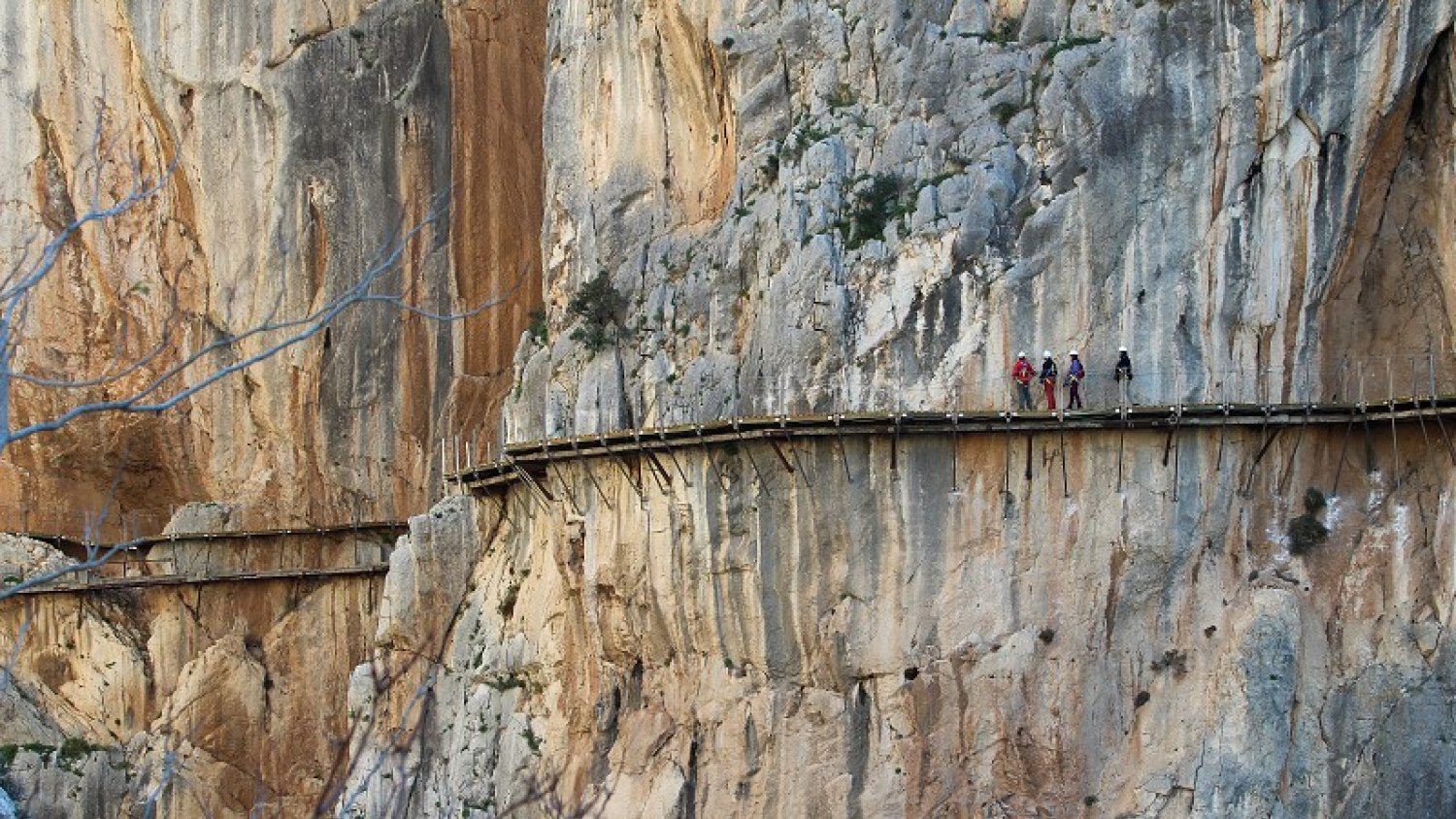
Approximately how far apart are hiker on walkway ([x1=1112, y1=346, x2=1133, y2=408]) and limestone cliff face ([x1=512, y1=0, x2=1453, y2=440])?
0.29 meters

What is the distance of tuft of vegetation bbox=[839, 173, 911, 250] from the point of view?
128 ft

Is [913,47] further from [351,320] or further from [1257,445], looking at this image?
[351,320]

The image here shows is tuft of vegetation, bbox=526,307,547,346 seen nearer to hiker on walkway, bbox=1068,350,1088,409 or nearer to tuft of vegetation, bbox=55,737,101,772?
hiker on walkway, bbox=1068,350,1088,409

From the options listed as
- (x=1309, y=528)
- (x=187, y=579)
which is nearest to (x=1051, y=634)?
(x=1309, y=528)

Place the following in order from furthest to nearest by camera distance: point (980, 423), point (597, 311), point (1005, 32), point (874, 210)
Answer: point (597, 311) < point (1005, 32) < point (874, 210) < point (980, 423)

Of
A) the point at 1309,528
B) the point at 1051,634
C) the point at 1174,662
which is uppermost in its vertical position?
the point at 1309,528

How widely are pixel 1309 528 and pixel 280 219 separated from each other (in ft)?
84.9

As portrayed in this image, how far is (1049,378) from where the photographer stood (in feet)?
122

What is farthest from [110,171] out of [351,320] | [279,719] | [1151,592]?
[1151,592]

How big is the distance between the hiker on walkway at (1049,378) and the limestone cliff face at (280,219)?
680 inches

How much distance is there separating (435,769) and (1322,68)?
19.1 m

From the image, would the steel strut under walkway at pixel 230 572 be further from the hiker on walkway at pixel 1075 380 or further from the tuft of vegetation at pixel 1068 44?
the tuft of vegetation at pixel 1068 44

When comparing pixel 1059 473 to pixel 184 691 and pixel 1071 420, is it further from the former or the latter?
pixel 184 691

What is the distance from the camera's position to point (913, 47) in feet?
130
